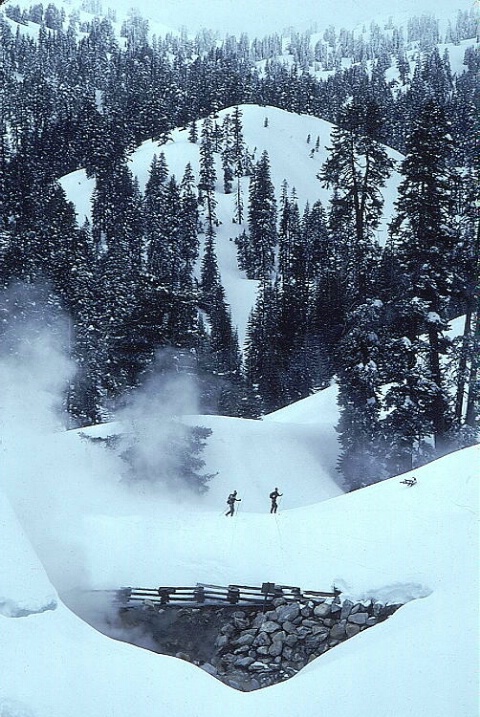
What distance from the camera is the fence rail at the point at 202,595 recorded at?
15.4 meters

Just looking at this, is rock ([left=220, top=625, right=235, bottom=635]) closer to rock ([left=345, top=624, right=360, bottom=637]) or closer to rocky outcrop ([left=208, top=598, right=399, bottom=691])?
rocky outcrop ([left=208, top=598, right=399, bottom=691])

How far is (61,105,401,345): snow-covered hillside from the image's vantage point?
80.2 metres

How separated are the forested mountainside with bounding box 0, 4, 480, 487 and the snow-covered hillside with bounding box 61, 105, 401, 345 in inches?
53.2

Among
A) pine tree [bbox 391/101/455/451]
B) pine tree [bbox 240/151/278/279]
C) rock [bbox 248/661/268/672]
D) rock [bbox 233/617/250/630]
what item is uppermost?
pine tree [bbox 391/101/455/451]

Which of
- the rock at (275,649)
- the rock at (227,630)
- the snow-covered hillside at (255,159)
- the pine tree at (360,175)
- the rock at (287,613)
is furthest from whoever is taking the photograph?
the snow-covered hillside at (255,159)

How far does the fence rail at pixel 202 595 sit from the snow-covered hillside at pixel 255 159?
5596cm

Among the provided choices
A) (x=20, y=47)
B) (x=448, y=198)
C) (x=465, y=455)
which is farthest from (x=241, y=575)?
(x=20, y=47)

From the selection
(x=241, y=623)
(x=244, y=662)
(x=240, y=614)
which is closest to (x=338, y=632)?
(x=244, y=662)

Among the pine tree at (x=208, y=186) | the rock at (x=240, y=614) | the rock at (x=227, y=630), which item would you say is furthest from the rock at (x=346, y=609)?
the pine tree at (x=208, y=186)

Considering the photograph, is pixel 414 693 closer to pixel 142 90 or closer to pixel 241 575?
pixel 241 575

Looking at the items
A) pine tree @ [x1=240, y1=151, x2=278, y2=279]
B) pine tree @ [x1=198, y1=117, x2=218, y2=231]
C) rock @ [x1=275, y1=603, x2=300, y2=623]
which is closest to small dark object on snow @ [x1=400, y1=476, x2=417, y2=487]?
rock @ [x1=275, y1=603, x2=300, y2=623]

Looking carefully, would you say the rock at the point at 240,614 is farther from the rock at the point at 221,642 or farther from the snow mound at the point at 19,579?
the snow mound at the point at 19,579

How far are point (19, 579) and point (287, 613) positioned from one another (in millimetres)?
7080

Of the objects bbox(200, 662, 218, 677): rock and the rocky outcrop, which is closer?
the rocky outcrop
